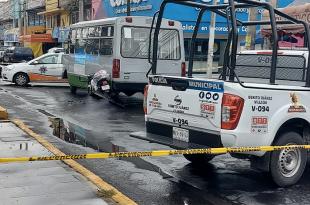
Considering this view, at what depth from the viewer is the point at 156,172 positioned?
7.29 meters

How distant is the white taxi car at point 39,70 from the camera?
21844 millimetres

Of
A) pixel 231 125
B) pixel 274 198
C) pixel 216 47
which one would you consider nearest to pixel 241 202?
pixel 274 198

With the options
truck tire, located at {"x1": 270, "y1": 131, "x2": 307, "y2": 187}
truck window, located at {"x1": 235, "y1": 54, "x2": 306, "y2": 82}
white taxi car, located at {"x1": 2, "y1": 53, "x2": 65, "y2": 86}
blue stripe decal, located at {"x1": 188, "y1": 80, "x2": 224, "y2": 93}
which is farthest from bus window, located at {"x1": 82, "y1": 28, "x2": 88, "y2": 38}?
truck tire, located at {"x1": 270, "y1": 131, "x2": 307, "y2": 187}

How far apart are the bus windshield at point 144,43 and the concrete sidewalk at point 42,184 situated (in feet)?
25.5

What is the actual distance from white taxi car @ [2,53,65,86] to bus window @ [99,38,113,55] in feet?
20.4

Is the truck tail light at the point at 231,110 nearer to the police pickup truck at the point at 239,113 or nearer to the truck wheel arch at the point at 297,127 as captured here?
the police pickup truck at the point at 239,113

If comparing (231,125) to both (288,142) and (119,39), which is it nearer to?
(288,142)

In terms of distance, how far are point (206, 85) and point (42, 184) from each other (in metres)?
2.37

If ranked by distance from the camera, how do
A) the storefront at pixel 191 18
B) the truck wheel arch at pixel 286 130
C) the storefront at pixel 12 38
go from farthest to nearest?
the storefront at pixel 12 38 < the storefront at pixel 191 18 < the truck wheel arch at pixel 286 130

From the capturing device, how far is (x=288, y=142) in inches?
263

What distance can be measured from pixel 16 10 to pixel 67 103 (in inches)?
2393

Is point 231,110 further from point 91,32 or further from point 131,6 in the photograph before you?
point 131,6

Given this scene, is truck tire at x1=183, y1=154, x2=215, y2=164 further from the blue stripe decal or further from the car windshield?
the car windshield

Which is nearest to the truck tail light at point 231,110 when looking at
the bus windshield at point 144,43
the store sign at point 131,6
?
the bus windshield at point 144,43
